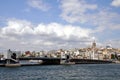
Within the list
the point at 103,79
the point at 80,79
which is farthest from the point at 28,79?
Result: the point at 103,79

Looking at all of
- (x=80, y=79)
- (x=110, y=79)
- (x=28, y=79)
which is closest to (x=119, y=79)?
(x=110, y=79)

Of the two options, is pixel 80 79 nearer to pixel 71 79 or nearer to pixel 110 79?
pixel 71 79

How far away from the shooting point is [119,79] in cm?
8200

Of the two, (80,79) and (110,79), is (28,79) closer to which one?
(80,79)

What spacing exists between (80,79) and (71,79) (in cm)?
234

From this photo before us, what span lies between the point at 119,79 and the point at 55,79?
648 inches

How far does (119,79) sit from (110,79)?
89.7 inches

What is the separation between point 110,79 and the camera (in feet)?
271

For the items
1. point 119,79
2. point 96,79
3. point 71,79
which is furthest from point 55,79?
point 119,79

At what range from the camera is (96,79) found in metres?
83.2

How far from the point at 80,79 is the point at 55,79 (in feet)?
21.7

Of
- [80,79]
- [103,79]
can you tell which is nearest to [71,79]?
[80,79]

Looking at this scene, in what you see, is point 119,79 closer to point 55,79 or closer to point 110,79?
point 110,79

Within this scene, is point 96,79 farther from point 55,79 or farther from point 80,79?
point 55,79
